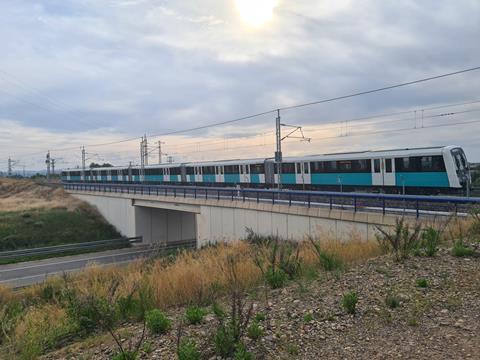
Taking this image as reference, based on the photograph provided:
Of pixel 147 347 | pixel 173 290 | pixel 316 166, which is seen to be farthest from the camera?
pixel 316 166

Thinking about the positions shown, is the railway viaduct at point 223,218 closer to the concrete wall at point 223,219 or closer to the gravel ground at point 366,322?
the concrete wall at point 223,219

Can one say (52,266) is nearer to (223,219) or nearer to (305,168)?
(223,219)

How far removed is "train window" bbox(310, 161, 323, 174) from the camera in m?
29.9

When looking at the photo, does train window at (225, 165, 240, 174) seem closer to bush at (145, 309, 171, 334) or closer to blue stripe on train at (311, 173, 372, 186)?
blue stripe on train at (311, 173, 372, 186)

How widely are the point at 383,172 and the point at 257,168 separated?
13.4 m

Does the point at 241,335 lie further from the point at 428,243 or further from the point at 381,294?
the point at 428,243

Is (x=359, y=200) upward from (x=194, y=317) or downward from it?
upward

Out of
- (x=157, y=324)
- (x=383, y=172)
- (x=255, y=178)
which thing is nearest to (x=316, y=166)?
(x=383, y=172)

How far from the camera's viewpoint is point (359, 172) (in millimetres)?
26969

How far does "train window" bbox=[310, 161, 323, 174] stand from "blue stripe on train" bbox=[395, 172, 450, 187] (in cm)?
642

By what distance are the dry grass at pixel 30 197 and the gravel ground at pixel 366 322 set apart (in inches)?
1837

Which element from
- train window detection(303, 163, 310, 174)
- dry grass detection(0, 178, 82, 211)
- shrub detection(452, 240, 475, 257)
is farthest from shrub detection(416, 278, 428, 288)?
dry grass detection(0, 178, 82, 211)

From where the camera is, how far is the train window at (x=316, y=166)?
29928 millimetres

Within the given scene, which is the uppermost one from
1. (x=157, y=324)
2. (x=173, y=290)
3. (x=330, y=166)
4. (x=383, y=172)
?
(x=330, y=166)
